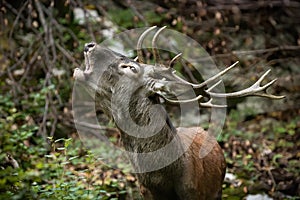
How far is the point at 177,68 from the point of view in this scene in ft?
28.5

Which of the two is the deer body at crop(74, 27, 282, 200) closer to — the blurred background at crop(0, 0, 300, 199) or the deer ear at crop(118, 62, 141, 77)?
the deer ear at crop(118, 62, 141, 77)

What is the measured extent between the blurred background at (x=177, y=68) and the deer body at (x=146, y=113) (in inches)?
27.4

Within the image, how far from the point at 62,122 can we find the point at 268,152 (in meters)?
2.71

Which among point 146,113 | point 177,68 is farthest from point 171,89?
point 177,68

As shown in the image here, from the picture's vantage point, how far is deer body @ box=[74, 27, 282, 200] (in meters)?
3.74

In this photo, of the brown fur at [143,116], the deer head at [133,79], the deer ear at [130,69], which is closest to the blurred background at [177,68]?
the brown fur at [143,116]

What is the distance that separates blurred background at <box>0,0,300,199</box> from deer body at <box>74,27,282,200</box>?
2.29 ft

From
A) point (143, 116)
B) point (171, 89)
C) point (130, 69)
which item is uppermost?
point (130, 69)

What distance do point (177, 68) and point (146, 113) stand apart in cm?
501

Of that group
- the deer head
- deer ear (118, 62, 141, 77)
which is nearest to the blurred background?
the deer head

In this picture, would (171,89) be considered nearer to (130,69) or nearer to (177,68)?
(130,69)

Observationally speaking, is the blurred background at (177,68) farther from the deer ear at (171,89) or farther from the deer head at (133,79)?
the deer ear at (171,89)

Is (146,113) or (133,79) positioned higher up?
(133,79)

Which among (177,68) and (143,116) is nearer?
(143,116)
